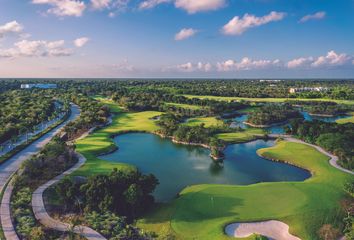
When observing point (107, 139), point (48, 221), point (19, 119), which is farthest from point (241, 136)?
point (19, 119)

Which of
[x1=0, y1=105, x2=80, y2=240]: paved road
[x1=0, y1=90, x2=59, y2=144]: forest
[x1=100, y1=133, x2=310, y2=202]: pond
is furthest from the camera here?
[x1=0, y1=90, x2=59, y2=144]: forest

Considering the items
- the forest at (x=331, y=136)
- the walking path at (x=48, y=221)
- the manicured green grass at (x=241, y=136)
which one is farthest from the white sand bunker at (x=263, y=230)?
the manicured green grass at (x=241, y=136)

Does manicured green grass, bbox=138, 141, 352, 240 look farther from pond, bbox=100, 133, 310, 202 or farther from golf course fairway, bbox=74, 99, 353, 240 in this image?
pond, bbox=100, 133, 310, 202

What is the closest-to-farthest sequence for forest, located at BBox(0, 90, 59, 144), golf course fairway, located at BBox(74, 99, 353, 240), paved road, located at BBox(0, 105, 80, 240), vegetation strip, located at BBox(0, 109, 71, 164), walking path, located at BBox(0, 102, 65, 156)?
paved road, located at BBox(0, 105, 80, 240)
golf course fairway, located at BBox(74, 99, 353, 240)
vegetation strip, located at BBox(0, 109, 71, 164)
walking path, located at BBox(0, 102, 65, 156)
forest, located at BBox(0, 90, 59, 144)

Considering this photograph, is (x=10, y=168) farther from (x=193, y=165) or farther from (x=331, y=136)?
(x=331, y=136)

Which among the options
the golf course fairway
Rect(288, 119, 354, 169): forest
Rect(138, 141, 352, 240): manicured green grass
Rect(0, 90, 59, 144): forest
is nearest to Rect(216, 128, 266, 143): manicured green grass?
Rect(288, 119, 354, 169): forest

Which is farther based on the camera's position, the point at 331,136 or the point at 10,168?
the point at 331,136

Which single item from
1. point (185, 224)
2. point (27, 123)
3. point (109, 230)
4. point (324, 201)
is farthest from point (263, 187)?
point (27, 123)
